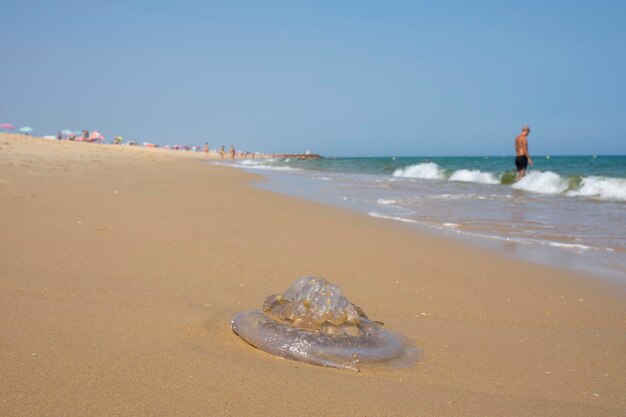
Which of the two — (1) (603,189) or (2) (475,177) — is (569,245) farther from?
(2) (475,177)

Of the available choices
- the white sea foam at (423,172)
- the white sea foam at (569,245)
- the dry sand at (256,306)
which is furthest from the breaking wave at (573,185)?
the dry sand at (256,306)

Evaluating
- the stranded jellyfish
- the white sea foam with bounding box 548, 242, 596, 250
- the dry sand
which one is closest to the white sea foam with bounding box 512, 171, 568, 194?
the white sea foam with bounding box 548, 242, 596, 250

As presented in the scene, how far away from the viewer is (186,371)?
1.98 m

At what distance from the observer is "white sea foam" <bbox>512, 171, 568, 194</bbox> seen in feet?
51.9

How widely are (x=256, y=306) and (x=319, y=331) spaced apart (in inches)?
27.9

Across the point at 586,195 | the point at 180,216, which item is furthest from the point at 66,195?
the point at 586,195

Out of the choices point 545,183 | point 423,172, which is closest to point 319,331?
point 545,183

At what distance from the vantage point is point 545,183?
645 inches

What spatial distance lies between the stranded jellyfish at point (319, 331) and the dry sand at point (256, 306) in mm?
78

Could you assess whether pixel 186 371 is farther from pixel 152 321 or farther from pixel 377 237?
pixel 377 237

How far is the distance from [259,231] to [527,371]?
3.65 m


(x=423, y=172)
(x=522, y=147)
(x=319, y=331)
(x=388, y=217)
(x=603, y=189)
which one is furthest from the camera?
(x=423, y=172)

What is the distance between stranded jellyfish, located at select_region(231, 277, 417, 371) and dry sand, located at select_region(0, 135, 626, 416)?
0.26ft

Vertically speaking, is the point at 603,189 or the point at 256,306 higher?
the point at 603,189
